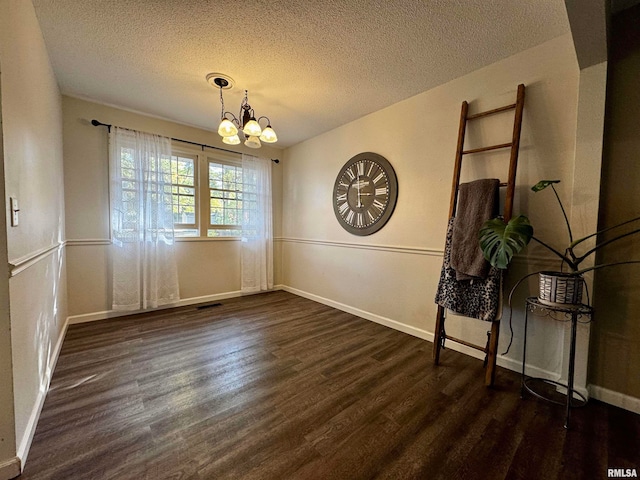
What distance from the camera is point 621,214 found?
4.91 feet

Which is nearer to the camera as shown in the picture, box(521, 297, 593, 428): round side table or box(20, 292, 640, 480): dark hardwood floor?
box(20, 292, 640, 480): dark hardwood floor

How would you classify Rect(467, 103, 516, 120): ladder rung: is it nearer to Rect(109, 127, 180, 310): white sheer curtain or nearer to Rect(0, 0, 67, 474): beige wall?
Rect(0, 0, 67, 474): beige wall

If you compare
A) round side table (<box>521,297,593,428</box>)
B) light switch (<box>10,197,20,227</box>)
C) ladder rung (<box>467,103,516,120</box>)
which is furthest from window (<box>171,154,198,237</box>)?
round side table (<box>521,297,593,428</box>)

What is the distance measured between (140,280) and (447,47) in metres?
3.75

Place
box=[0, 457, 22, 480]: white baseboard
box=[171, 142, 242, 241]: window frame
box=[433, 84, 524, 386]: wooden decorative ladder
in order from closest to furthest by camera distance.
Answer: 1. box=[0, 457, 22, 480]: white baseboard
2. box=[433, 84, 524, 386]: wooden decorative ladder
3. box=[171, 142, 242, 241]: window frame

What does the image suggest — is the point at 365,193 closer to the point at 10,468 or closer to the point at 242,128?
the point at 242,128

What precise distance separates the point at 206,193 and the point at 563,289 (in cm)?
372

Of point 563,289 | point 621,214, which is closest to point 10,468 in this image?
point 563,289

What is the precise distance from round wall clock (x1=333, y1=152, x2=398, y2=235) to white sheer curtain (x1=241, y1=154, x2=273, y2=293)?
1.25m

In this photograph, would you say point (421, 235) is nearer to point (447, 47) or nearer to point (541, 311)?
point (541, 311)

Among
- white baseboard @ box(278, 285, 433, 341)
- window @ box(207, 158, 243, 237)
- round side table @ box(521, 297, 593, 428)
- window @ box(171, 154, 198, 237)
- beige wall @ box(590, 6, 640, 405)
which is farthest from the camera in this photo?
window @ box(207, 158, 243, 237)

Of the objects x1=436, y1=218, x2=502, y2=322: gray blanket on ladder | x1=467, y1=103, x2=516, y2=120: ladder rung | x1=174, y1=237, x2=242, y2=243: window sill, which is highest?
x1=467, y1=103, x2=516, y2=120: ladder rung

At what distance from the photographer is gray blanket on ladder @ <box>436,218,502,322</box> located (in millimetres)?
1707

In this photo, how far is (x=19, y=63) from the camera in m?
1.25
